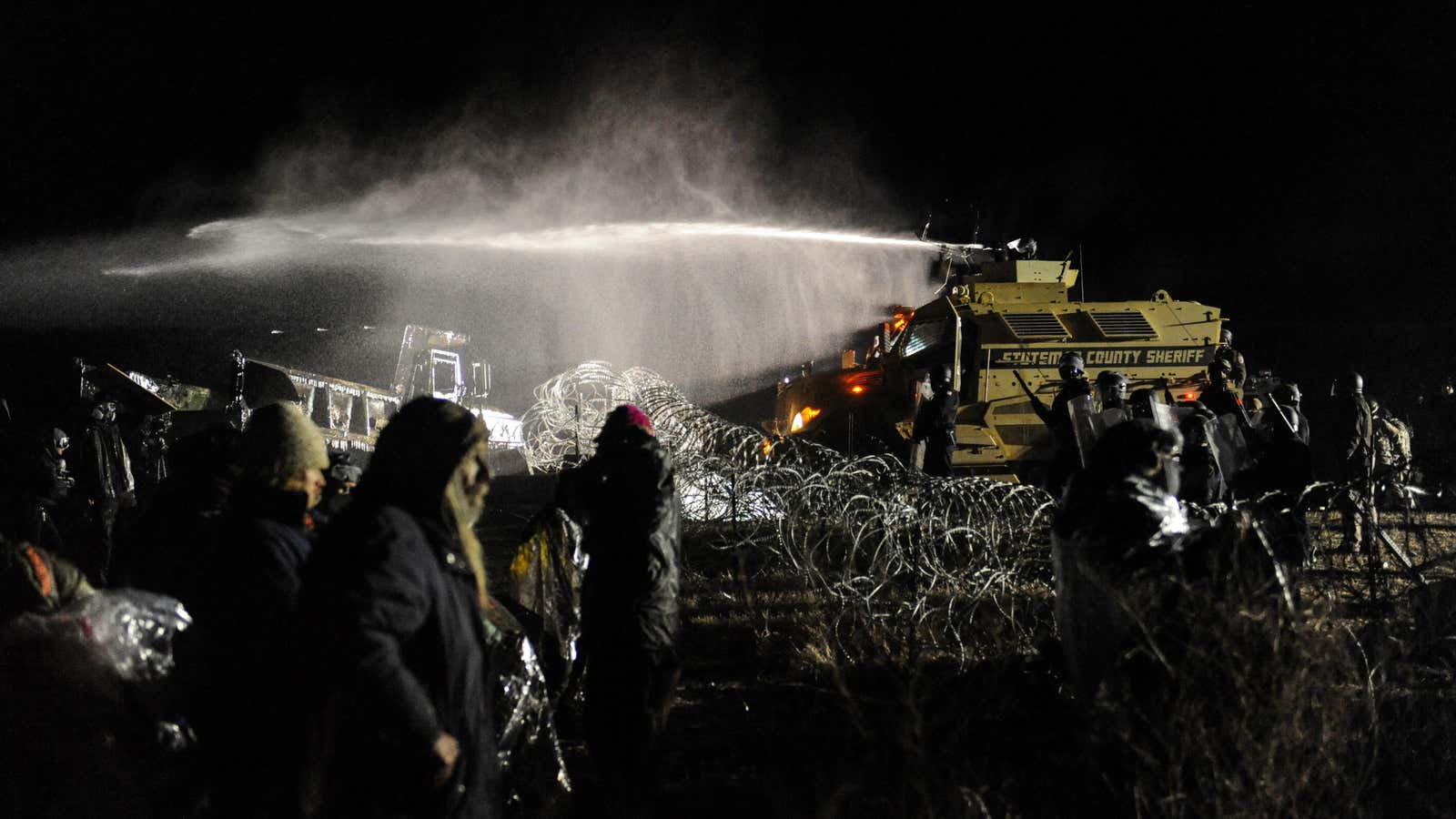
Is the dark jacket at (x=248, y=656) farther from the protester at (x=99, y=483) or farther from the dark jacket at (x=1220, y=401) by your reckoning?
the dark jacket at (x=1220, y=401)

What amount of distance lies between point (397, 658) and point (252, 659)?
685 mm

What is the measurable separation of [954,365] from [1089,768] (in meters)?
8.58

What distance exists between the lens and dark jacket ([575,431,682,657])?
425cm

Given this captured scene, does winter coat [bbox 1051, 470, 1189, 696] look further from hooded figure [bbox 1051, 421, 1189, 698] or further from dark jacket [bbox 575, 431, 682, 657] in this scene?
dark jacket [bbox 575, 431, 682, 657]

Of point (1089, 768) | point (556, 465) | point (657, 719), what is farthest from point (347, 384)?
point (1089, 768)

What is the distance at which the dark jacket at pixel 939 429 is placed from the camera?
10352mm

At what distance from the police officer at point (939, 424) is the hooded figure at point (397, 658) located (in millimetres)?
8398

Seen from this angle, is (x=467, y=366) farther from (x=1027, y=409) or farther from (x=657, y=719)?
(x=657, y=719)

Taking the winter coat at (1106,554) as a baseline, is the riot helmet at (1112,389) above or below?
above

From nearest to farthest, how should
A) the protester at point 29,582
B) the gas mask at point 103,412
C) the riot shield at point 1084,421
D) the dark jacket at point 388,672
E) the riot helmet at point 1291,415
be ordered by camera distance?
1. the dark jacket at point 388,672
2. the protester at point 29,582
3. the riot shield at point 1084,421
4. the riot helmet at point 1291,415
5. the gas mask at point 103,412

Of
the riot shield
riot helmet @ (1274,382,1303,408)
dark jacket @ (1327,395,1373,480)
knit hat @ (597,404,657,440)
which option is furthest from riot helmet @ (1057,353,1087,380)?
knit hat @ (597,404,657,440)

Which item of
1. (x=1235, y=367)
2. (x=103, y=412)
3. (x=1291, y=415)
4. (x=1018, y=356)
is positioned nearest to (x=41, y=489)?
(x=103, y=412)

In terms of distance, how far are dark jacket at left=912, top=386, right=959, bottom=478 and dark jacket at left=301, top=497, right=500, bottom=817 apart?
27.9 ft

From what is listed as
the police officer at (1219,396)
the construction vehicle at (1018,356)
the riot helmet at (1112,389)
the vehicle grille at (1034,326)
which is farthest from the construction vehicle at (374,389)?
the police officer at (1219,396)
